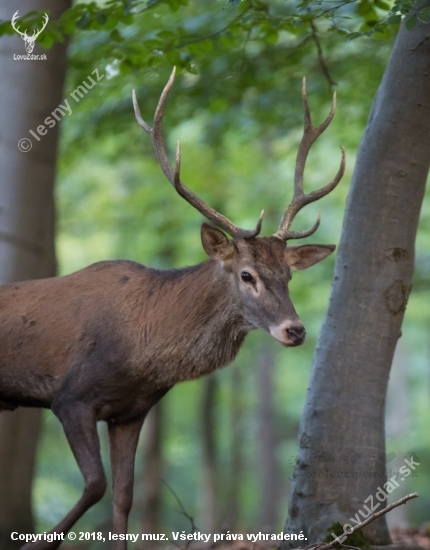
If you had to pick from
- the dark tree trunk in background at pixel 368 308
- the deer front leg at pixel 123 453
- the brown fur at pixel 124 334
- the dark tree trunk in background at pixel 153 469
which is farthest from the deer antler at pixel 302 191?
the dark tree trunk in background at pixel 153 469

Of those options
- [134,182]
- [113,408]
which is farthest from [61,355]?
[134,182]

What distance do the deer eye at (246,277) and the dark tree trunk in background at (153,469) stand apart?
8.57 metres

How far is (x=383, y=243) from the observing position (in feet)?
19.6

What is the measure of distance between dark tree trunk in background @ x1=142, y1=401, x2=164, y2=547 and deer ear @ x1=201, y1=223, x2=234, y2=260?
841 cm

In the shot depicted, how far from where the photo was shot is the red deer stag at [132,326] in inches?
227

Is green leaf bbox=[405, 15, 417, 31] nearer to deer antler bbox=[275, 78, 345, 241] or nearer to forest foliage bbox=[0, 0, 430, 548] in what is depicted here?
forest foliage bbox=[0, 0, 430, 548]

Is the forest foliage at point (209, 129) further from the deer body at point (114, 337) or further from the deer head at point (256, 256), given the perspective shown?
the deer body at point (114, 337)

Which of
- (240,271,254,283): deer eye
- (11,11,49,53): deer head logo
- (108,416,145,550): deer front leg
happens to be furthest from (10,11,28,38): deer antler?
(108,416,145,550): deer front leg

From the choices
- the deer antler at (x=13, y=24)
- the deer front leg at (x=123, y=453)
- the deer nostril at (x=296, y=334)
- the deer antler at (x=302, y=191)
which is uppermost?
the deer antler at (x=13, y=24)

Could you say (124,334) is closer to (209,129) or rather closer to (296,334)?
(296,334)

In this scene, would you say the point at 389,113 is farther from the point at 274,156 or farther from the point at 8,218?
the point at 274,156

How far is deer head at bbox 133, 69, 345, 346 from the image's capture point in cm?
565

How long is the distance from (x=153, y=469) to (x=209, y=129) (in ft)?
19.9

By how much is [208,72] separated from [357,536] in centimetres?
639
